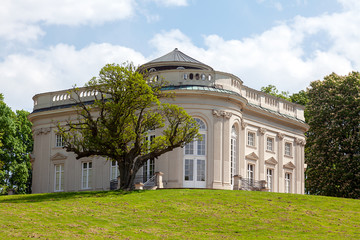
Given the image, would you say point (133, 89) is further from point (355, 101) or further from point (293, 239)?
point (355, 101)

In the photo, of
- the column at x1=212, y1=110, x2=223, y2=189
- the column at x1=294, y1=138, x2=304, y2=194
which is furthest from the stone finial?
the column at x1=294, y1=138, x2=304, y2=194

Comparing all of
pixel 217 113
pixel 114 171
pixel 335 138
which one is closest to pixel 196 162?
pixel 217 113

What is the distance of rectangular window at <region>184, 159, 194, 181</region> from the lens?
46.8 meters

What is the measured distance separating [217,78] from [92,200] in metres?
16.4

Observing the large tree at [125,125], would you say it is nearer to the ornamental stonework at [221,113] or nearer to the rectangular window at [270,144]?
the ornamental stonework at [221,113]

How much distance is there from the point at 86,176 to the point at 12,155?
13519mm

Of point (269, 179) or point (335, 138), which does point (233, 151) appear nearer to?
point (269, 179)

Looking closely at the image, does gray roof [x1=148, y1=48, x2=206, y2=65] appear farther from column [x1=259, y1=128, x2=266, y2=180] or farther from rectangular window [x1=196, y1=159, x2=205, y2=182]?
rectangular window [x1=196, y1=159, x2=205, y2=182]

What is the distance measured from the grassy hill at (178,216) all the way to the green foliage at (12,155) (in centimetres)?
2219

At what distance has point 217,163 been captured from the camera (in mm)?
47062

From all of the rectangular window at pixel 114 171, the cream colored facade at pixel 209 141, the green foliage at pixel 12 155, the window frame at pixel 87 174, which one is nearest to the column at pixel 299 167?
the cream colored facade at pixel 209 141

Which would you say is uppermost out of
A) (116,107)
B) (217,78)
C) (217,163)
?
(217,78)

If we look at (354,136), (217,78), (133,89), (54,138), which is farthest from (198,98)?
(354,136)

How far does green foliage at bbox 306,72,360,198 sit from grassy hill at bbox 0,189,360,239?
20277 mm
